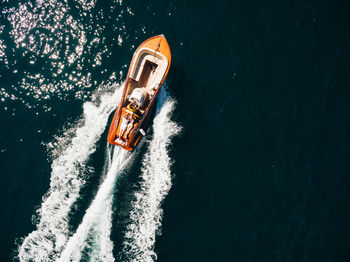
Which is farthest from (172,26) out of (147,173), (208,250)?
(208,250)

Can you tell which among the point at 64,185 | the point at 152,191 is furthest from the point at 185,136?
the point at 64,185

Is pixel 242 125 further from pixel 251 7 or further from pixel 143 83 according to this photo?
pixel 251 7

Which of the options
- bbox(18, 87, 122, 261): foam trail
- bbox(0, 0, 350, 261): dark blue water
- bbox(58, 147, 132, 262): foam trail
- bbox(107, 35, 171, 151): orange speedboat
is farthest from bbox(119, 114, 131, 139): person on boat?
bbox(58, 147, 132, 262): foam trail

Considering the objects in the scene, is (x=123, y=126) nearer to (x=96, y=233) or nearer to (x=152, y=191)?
(x=152, y=191)

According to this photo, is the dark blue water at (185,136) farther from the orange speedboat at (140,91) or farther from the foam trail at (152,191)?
the orange speedboat at (140,91)

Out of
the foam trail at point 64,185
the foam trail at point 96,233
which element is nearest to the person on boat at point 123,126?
the foam trail at point 64,185
